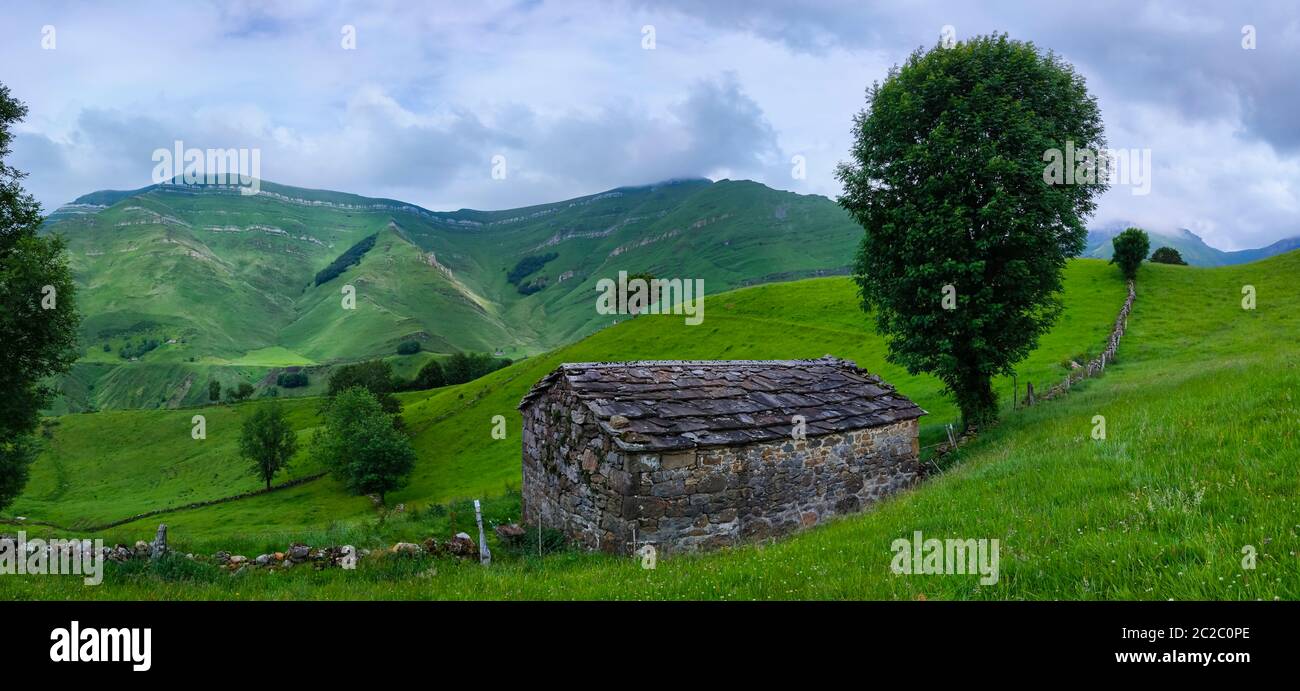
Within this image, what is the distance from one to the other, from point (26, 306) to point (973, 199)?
3281cm

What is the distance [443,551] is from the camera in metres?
12.1

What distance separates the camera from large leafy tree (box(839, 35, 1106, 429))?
60.0 feet

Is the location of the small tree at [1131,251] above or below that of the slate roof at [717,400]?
above

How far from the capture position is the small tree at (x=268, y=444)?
216 feet

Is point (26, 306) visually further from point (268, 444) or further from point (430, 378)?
point (430, 378)

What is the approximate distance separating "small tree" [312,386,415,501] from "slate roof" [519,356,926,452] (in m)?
45.4

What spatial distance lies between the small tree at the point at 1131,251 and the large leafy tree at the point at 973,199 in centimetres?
5146

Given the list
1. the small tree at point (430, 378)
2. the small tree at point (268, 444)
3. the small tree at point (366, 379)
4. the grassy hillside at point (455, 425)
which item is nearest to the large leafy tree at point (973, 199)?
the grassy hillside at point (455, 425)

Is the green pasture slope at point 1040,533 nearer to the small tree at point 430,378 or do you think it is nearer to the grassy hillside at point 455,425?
the grassy hillside at point 455,425

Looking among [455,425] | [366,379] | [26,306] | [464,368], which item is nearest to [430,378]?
[464,368]

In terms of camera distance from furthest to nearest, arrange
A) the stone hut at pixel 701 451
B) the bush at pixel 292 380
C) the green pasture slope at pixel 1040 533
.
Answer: the bush at pixel 292 380
the stone hut at pixel 701 451
the green pasture slope at pixel 1040 533

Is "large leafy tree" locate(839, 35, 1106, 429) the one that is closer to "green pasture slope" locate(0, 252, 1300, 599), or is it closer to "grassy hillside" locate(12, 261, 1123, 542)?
"green pasture slope" locate(0, 252, 1300, 599)
